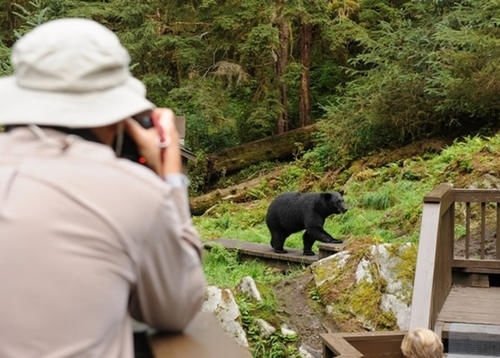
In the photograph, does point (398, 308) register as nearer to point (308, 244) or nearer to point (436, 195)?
point (436, 195)

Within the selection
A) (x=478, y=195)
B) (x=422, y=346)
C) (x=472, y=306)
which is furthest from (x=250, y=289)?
(x=422, y=346)

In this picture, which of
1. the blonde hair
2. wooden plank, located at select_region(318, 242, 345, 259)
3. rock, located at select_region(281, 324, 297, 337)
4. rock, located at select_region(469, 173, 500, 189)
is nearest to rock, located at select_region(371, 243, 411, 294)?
rock, located at select_region(281, 324, 297, 337)

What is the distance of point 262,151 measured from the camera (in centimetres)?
1812

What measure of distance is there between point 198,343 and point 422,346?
298 cm

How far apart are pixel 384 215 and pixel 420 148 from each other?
3.40m

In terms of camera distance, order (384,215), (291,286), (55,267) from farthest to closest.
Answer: (384,215) → (291,286) → (55,267)

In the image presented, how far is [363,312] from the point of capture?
6.91m

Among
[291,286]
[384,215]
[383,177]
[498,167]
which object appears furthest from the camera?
[383,177]

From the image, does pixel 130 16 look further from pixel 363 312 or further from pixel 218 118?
pixel 363 312

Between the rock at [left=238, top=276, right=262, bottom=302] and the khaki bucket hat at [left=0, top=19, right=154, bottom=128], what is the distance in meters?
5.81

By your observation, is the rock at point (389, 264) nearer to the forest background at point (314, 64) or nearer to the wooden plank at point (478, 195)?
the wooden plank at point (478, 195)

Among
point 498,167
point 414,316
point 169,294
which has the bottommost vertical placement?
point 498,167

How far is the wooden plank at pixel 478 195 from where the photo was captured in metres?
6.74

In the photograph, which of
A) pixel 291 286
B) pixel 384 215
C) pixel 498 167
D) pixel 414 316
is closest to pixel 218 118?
pixel 384 215
